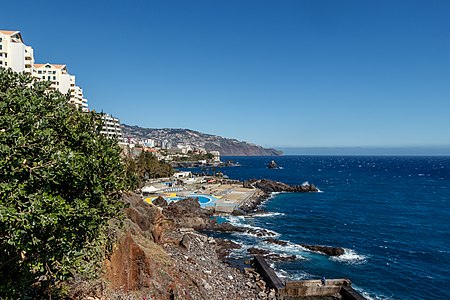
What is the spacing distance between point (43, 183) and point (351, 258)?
36371 millimetres

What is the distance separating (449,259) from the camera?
121ft

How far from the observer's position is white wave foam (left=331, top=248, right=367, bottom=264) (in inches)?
1416

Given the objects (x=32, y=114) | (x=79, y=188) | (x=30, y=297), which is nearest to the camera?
Answer: (x=32, y=114)

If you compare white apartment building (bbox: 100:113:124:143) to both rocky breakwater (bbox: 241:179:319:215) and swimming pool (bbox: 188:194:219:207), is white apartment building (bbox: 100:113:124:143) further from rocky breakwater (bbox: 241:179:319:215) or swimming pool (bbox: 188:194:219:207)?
rocky breakwater (bbox: 241:179:319:215)

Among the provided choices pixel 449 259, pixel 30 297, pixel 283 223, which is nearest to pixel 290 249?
pixel 283 223

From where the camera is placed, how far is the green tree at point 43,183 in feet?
26.8

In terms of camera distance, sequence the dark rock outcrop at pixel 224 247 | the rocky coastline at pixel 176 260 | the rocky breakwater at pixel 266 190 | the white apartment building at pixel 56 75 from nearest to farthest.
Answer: the rocky coastline at pixel 176 260
the dark rock outcrop at pixel 224 247
the rocky breakwater at pixel 266 190
the white apartment building at pixel 56 75

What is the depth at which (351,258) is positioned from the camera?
36.9 metres

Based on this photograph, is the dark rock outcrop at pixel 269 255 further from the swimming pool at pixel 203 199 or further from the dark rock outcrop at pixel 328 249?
A: the swimming pool at pixel 203 199

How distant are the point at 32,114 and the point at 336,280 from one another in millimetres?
28679

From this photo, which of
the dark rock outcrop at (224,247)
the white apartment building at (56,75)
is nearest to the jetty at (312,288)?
the dark rock outcrop at (224,247)

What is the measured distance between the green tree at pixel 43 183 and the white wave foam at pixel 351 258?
32.0 meters

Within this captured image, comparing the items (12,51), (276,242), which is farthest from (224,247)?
(12,51)

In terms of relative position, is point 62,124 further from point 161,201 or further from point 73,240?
point 161,201
